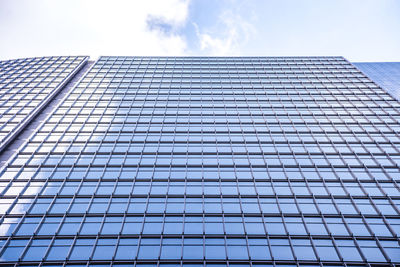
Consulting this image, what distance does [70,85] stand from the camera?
150ft

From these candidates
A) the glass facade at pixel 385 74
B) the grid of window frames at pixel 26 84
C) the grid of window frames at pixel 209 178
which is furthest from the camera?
the glass facade at pixel 385 74

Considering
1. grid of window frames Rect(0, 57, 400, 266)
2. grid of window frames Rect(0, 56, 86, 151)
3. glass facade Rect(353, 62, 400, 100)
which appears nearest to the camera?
grid of window frames Rect(0, 57, 400, 266)

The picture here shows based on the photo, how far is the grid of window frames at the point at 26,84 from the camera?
117 feet

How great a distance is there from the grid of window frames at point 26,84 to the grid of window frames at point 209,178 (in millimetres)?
4619

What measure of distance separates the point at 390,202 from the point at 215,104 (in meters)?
23.3

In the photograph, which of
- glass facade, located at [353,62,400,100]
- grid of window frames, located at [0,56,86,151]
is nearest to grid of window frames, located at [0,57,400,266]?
grid of window frames, located at [0,56,86,151]

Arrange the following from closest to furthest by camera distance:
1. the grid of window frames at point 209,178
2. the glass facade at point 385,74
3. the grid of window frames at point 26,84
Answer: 1. the grid of window frames at point 209,178
2. the grid of window frames at point 26,84
3. the glass facade at point 385,74

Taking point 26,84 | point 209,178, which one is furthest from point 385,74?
point 26,84

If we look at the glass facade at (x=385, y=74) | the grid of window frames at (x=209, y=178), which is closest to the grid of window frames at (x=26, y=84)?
the grid of window frames at (x=209, y=178)

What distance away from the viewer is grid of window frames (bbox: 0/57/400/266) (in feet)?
65.9

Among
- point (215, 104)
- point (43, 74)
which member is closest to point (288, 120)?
point (215, 104)

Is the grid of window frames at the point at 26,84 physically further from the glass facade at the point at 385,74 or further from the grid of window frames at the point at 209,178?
the glass facade at the point at 385,74

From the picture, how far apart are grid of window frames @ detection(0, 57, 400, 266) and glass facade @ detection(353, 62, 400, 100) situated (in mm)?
19510

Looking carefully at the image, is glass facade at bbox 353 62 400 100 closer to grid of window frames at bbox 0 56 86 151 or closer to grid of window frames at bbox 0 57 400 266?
grid of window frames at bbox 0 57 400 266
